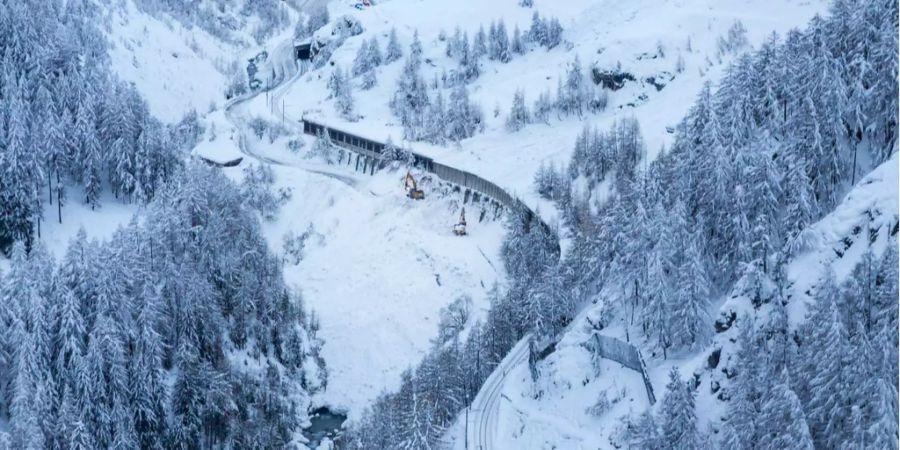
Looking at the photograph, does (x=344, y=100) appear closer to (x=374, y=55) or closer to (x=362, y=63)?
(x=362, y=63)

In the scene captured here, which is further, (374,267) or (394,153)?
(394,153)

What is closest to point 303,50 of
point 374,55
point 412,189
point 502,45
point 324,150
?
point 374,55

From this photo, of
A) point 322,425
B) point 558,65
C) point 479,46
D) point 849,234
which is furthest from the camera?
point 479,46

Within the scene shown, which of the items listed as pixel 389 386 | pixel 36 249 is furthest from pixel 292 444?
pixel 36 249

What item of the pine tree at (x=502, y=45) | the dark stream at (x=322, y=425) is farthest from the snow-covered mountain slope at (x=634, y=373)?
the pine tree at (x=502, y=45)

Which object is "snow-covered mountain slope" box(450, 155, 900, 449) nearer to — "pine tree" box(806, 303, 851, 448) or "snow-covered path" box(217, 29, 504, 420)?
"pine tree" box(806, 303, 851, 448)

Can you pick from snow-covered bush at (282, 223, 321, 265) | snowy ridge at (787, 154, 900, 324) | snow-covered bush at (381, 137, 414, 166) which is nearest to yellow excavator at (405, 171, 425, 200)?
snow-covered bush at (381, 137, 414, 166)

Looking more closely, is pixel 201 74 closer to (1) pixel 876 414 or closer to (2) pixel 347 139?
(2) pixel 347 139
